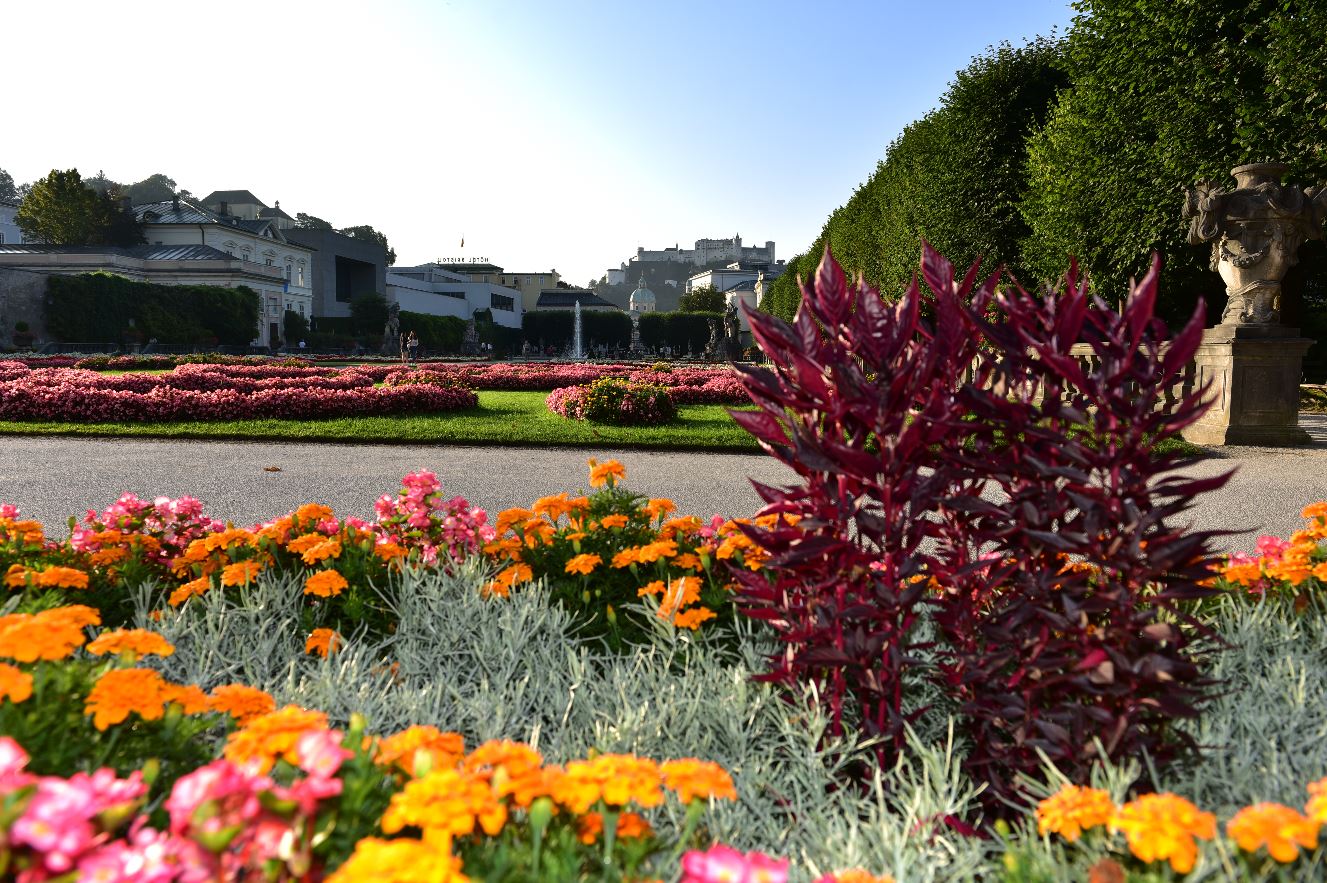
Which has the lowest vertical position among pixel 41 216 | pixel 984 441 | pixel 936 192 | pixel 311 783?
pixel 311 783

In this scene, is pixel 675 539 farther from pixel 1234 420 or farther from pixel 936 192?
pixel 936 192

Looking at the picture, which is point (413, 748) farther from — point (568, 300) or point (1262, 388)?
point (568, 300)

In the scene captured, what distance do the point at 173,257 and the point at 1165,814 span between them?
68.2 metres

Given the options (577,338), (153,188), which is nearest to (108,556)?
(577,338)

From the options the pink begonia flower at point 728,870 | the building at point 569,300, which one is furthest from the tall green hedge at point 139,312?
the building at point 569,300

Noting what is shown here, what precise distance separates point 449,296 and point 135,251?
91.4 feet

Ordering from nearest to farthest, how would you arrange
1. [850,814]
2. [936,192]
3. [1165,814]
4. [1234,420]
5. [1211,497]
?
[1165,814], [850,814], [1211,497], [1234,420], [936,192]

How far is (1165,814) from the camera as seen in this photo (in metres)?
1.31

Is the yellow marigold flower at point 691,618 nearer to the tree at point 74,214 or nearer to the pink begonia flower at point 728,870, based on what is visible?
the pink begonia flower at point 728,870

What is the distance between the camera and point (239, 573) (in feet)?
9.78

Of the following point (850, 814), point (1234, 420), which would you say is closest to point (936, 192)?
point (1234, 420)

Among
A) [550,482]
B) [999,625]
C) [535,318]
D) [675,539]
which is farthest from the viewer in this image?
[535,318]

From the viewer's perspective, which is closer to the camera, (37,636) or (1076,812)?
(1076,812)

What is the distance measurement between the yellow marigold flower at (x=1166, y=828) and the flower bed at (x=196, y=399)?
1340cm
